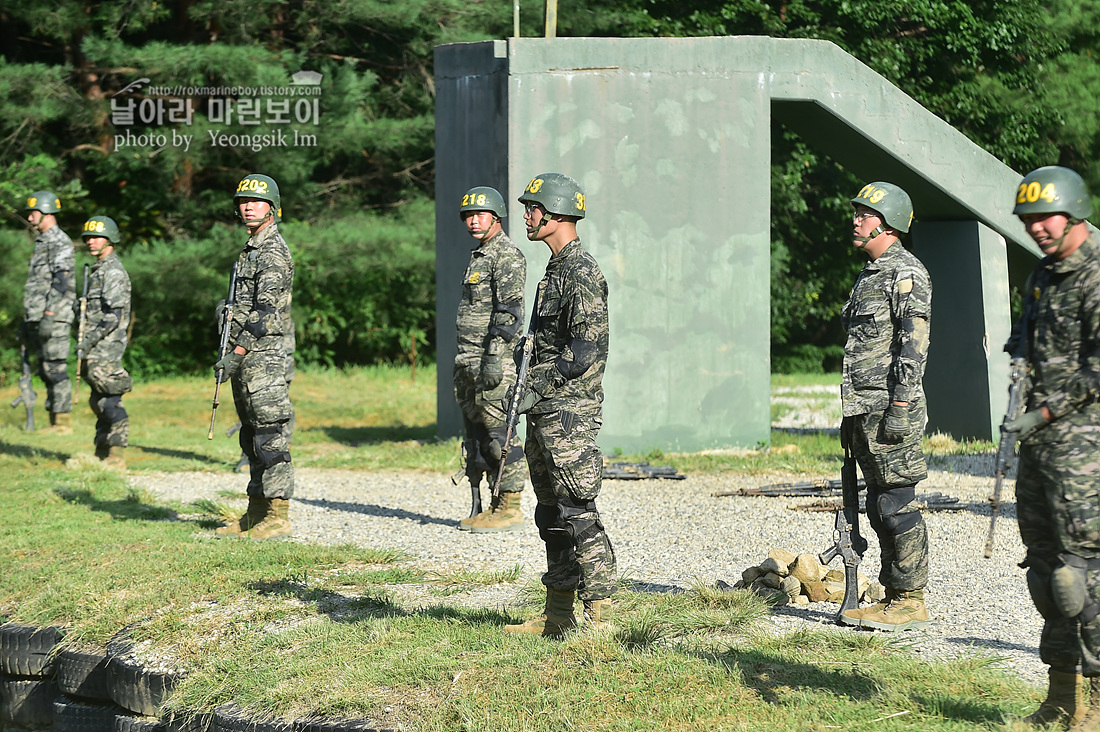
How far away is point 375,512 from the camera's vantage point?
969 cm

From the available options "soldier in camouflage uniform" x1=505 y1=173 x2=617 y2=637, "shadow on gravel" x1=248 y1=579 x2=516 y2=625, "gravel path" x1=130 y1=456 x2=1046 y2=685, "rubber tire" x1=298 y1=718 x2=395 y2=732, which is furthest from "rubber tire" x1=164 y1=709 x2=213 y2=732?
"gravel path" x1=130 y1=456 x2=1046 y2=685

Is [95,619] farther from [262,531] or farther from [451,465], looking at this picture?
[451,465]

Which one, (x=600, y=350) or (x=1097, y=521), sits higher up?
(x=600, y=350)

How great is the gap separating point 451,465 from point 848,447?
6268mm

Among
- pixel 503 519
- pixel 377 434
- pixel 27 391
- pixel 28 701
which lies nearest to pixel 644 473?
pixel 503 519

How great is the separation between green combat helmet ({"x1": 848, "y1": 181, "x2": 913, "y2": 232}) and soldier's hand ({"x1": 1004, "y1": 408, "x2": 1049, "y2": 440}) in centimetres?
173

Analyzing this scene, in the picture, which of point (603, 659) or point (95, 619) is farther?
point (95, 619)

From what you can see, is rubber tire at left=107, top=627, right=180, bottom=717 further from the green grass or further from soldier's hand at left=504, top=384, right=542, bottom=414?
soldier's hand at left=504, top=384, right=542, bottom=414

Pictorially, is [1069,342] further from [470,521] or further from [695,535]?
[470,521]

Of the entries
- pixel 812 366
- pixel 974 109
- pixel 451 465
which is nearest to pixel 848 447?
pixel 451 465

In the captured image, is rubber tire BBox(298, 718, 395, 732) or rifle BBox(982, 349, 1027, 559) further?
rubber tire BBox(298, 718, 395, 732)

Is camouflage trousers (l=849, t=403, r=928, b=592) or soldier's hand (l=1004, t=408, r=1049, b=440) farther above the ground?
soldier's hand (l=1004, t=408, r=1049, b=440)

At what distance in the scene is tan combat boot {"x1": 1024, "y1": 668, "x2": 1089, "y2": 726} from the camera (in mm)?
4496

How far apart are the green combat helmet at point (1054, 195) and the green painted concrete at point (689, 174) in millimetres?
7820
